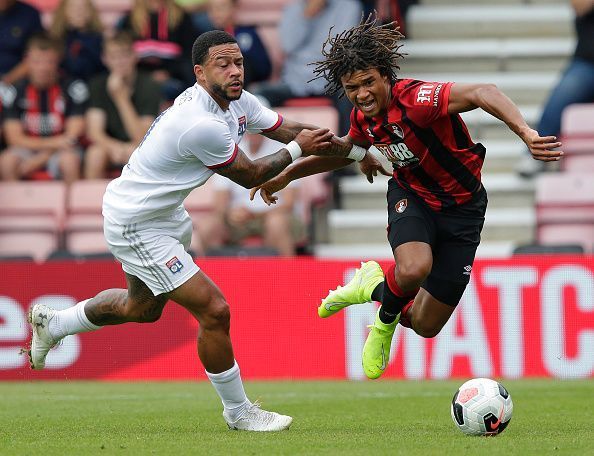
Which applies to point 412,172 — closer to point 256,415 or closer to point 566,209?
point 256,415

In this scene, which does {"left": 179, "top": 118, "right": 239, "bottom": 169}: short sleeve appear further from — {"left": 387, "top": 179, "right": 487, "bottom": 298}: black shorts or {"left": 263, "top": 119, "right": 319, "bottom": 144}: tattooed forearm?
{"left": 387, "top": 179, "right": 487, "bottom": 298}: black shorts

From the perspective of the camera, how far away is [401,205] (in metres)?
8.45

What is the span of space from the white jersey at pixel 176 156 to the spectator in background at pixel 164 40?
6.87 meters

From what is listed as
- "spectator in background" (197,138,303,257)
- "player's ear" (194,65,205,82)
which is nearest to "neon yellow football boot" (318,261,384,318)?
"player's ear" (194,65,205,82)

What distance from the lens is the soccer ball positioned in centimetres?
738

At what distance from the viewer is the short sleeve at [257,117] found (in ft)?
27.1

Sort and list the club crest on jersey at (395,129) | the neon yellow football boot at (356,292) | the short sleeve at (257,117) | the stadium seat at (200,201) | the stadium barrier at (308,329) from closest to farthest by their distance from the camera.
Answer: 1. the club crest on jersey at (395,129)
2. the short sleeve at (257,117)
3. the neon yellow football boot at (356,292)
4. the stadium barrier at (308,329)
5. the stadium seat at (200,201)

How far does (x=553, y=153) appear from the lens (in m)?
6.94

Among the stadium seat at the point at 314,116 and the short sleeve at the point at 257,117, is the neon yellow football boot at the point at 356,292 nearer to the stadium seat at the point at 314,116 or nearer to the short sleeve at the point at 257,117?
the short sleeve at the point at 257,117

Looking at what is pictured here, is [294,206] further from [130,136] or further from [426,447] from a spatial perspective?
[426,447]

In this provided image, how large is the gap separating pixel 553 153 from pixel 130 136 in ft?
27.1

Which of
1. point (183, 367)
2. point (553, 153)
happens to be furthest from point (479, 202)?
point (183, 367)

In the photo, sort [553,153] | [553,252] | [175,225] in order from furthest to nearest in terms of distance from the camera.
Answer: [553,252]
[175,225]
[553,153]

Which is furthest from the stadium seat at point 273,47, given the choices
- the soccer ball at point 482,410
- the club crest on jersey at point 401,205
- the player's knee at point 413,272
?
the soccer ball at point 482,410
